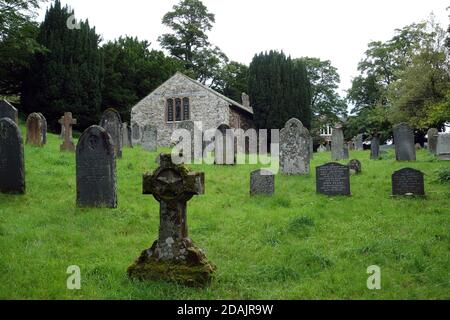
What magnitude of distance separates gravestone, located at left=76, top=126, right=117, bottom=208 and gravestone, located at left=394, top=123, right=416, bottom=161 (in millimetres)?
12080

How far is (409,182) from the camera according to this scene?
970 cm

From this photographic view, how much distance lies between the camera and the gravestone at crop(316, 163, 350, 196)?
10234 mm

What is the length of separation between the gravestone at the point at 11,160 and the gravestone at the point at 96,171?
1369 millimetres

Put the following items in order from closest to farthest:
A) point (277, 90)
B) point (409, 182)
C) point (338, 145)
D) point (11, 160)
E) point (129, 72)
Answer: point (11, 160) < point (409, 182) < point (338, 145) < point (277, 90) < point (129, 72)

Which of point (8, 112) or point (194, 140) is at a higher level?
point (8, 112)

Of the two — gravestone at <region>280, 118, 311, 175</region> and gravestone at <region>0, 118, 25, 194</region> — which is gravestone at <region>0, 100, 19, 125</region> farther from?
gravestone at <region>280, 118, 311, 175</region>

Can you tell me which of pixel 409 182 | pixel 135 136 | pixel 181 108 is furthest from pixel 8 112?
pixel 181 108

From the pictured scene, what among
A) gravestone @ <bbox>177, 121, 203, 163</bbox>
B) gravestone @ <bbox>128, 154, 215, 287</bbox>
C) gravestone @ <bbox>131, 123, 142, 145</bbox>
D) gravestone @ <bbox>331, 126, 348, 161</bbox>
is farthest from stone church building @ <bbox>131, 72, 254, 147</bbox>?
gravestone @ <bbox>128, 154, 215, 287</bbox>

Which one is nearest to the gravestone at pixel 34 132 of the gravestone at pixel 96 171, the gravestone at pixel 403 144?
the gravestone at pixel 96 171

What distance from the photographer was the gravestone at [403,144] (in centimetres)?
1619

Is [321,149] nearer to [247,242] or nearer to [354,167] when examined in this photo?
[354,167]

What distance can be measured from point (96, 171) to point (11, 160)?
→ 1.95m

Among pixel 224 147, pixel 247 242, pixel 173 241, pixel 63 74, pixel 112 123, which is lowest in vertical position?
pixel 247 242

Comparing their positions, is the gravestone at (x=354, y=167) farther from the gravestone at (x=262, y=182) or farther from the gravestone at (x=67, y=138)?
the gravestone at (x=67, y=138)
